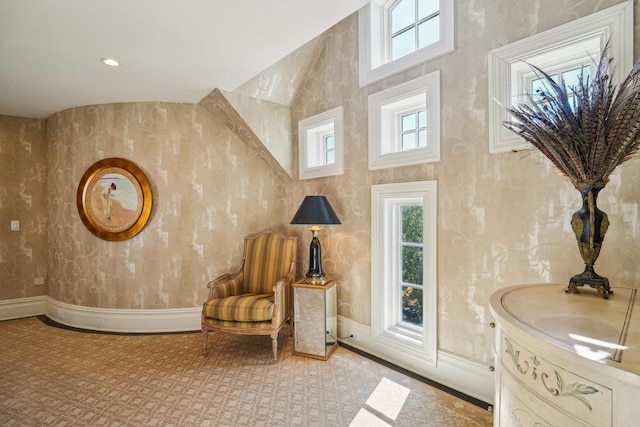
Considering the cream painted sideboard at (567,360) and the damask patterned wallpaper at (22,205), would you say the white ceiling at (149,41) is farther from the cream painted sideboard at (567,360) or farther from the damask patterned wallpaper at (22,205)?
the cream painted sideboard at (567,360)

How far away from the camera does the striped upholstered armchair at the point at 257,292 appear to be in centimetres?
280

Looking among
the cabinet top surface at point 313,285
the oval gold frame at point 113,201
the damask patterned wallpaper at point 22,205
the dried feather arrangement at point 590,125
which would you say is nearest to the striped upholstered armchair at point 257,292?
the cabinet top surface at point 313,285

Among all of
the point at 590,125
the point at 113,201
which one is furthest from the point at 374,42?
the point at 113,201

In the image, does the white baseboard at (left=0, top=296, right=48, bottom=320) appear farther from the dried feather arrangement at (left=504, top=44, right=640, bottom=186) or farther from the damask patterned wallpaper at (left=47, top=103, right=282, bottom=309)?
the dried feather arrangement at (left=504, top=44, right=640, bottom=186)

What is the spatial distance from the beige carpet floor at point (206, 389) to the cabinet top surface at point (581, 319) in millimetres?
1195

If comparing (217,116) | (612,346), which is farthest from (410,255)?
(217,116)

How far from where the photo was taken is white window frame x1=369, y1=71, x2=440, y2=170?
2.34m

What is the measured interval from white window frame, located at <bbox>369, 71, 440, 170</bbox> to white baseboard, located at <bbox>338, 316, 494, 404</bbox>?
4.98 ft

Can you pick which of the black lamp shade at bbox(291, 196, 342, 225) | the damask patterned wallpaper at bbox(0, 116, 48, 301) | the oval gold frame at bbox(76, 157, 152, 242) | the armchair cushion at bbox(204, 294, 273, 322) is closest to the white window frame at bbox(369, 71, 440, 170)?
the black lamp shade at bbox(291, 196, 342, 225)

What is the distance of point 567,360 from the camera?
0.72 meters

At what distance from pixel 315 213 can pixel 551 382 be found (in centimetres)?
222

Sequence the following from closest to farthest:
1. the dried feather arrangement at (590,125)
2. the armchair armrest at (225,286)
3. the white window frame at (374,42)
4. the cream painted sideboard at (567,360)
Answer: the cream painted sideboard at (567,360) < the dried feather arrangement at (590,125) < the white window frame at (374,42) < the armchair armrest at (225,286)

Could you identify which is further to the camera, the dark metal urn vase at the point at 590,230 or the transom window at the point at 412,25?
the transom window at the point at 412,25

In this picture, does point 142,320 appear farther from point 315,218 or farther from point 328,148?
point 328,148
